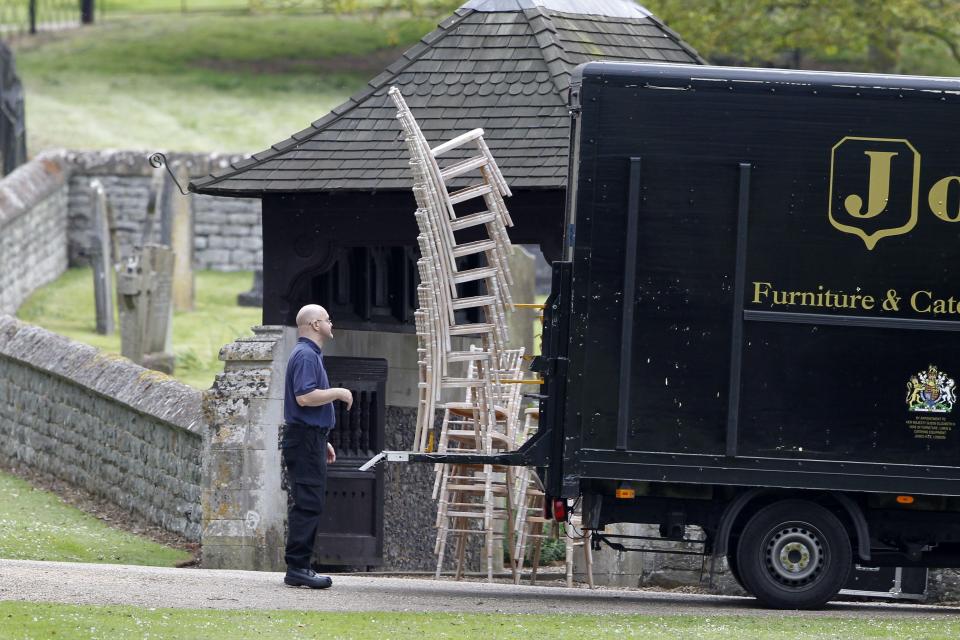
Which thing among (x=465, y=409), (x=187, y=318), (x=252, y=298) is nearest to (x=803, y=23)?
(x=252, y=298)

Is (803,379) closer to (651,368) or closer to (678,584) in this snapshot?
(651,368)

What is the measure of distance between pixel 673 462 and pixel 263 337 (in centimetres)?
439

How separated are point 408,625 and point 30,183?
17.5m

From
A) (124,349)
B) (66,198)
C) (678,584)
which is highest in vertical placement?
(66,198)

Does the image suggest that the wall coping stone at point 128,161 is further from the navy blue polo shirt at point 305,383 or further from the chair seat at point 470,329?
the navy blue polo shirt at point 305,383

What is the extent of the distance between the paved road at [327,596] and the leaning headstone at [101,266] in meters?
11.4

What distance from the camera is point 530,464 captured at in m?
10.2

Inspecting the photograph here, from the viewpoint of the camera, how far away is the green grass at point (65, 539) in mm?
12906

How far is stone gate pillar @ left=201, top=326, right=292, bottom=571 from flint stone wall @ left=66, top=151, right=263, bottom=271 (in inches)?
567

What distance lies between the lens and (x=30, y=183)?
25125 millimetres

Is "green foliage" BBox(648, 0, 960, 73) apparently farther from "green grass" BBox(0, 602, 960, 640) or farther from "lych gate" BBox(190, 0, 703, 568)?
"green grass" BBox(0, 602, 960, 640)

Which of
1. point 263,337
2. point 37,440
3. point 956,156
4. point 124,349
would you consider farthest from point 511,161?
point 124,349

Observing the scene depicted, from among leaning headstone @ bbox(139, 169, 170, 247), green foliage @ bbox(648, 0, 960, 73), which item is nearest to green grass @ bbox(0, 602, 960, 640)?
leaning headstone @ bbox(139, 169, 170, 247)


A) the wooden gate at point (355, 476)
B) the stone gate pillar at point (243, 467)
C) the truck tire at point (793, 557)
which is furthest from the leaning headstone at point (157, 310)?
the truck tire at point (793, 557)
